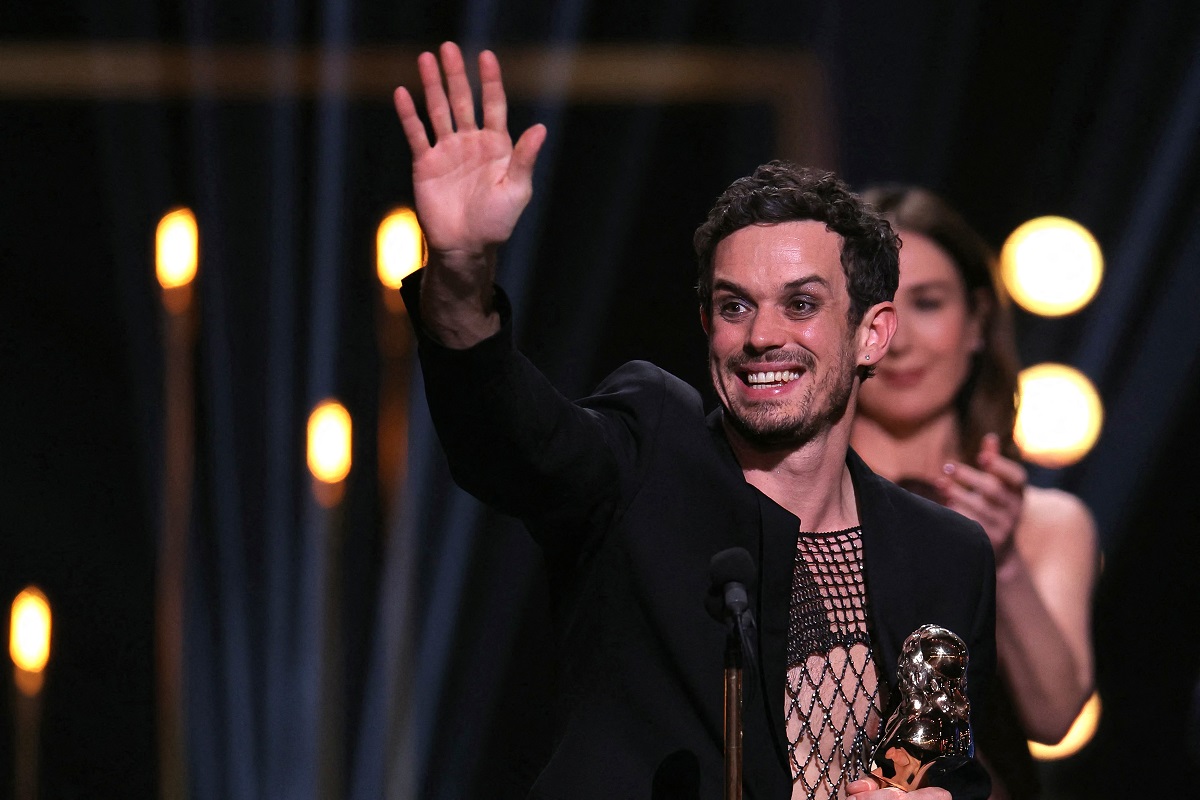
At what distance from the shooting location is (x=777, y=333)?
2131 mm

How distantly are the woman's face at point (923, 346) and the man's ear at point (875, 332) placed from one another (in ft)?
3.12

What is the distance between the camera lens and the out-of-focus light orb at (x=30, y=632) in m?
4.44

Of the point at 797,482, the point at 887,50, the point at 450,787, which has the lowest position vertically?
the point at 450,787

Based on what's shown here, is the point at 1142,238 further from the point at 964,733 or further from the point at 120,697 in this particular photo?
the point at 120,697

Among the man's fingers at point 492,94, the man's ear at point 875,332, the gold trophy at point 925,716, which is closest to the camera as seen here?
the man's fingers at point 492,94

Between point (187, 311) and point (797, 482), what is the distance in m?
2.86

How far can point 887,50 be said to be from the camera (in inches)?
183

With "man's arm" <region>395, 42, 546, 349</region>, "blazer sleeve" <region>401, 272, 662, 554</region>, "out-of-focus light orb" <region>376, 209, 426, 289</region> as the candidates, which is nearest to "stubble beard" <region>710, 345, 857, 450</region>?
"blazer sleeve" <region>401, 272, 662, 554</region>

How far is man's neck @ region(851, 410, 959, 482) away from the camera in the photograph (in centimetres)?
329

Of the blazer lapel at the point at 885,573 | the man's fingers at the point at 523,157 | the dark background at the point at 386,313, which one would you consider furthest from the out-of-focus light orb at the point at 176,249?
the man's fingers at the point at 523,157

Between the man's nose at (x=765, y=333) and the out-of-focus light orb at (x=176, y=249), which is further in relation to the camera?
the out-of-focus light orb at (x=176, y=249)

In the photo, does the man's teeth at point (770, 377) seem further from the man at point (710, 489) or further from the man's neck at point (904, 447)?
the man's neck at point (904, 447)

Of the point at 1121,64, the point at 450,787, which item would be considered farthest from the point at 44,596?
the point at 1121,64

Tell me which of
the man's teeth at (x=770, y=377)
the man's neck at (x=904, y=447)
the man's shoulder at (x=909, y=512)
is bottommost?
the man's neck at (x=904, y=447)
